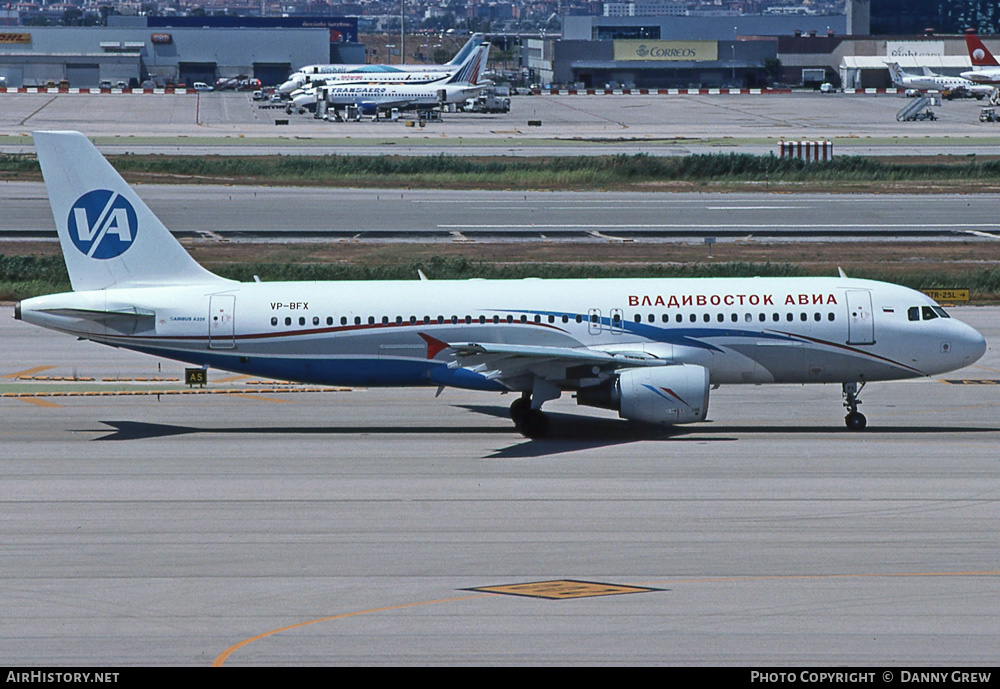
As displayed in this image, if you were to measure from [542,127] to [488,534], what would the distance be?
378 feet

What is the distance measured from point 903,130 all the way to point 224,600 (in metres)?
123

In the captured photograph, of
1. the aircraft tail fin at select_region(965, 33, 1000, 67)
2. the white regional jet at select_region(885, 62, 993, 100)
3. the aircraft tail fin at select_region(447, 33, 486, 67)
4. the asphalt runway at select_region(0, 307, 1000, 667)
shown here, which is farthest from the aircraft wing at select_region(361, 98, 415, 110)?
the asphalt runway at select_region(0, 307, 1000, 667)

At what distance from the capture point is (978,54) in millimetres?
159875

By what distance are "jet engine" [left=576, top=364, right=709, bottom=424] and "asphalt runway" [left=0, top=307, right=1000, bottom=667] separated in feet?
2.81

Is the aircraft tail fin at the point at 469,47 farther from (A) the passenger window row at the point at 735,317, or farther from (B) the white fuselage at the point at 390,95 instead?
(A) the passenger window row at the point at 735,317

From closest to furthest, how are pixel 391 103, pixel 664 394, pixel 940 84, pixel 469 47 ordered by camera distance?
pixel 664 394
pixel 391 103
pixel 469 47
pixel 940 84

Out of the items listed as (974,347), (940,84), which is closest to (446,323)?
(974,347)

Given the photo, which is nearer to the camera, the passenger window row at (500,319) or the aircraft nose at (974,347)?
the passenger window row at (500,319)

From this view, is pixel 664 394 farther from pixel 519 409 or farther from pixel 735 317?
pixel 519 409

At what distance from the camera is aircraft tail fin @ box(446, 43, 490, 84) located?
158625 mm

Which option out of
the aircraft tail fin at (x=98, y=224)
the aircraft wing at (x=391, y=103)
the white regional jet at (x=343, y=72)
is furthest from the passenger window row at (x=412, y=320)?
the white regional jet at (x=343, y=72)

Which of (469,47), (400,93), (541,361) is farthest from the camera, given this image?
(469,47)

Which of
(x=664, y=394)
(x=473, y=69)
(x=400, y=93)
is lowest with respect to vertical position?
(x=664, y=394)

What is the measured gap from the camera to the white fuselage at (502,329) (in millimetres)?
33031
